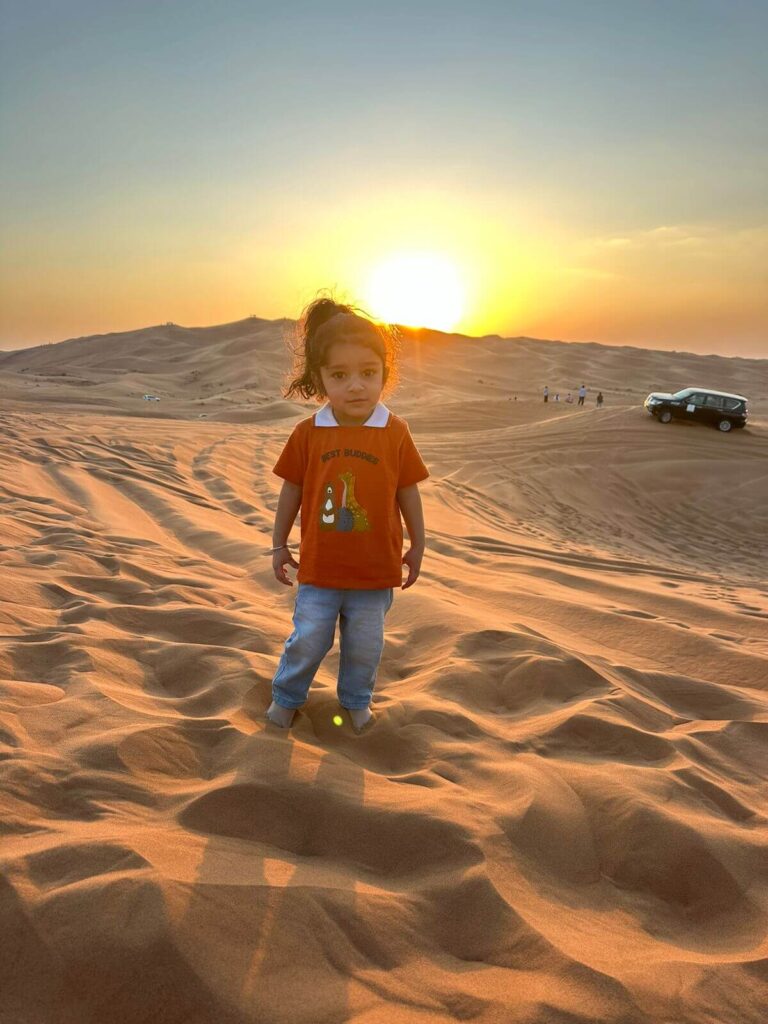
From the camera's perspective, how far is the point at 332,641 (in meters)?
2.50

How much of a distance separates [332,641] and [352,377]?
937mm

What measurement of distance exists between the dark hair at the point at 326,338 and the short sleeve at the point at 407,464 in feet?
0.98

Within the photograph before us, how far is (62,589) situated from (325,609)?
1729 mm

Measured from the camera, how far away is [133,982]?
1298 mm

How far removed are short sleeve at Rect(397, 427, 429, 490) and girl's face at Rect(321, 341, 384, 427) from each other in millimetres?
195

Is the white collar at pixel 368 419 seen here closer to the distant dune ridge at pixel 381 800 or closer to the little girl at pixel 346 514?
the little girl at pixel 346 514

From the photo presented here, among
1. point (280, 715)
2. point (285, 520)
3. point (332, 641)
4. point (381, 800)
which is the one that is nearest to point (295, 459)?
point (285, 520)

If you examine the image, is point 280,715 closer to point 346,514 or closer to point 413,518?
point 346,514

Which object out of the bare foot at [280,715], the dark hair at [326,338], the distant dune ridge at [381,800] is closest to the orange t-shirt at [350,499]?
the dark hair at [326,338]

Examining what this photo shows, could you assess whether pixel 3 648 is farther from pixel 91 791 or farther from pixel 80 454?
pixel 80 454

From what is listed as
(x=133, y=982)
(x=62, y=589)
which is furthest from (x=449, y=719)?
(x=62, y=589)

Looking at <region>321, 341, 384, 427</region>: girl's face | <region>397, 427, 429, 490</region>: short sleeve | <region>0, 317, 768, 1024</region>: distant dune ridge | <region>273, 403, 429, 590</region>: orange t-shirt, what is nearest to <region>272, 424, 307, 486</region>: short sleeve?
<region>273, 403, 429, 590</region>: orange t-shirt

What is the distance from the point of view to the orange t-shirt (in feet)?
8.21

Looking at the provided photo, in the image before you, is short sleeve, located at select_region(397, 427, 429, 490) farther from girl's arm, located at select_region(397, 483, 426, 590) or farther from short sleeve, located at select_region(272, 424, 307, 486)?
short sleeve, located at select_region(272, 424, 307, 486)
